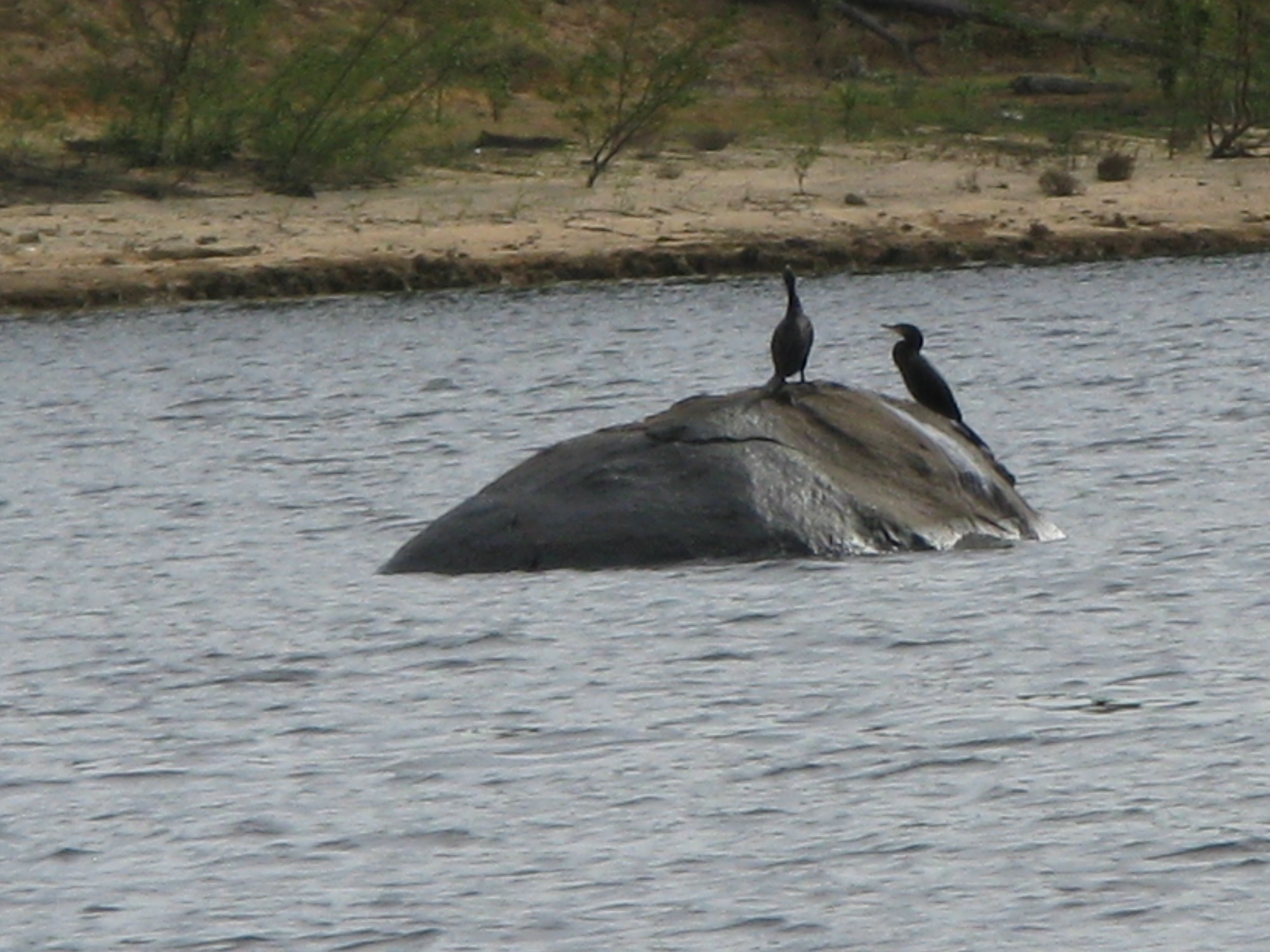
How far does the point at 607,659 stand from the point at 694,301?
19.3m

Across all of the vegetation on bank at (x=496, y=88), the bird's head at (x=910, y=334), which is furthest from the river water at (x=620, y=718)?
the vegetation on bank at (x=496, y=88)

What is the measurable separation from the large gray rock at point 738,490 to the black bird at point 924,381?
3.07ft

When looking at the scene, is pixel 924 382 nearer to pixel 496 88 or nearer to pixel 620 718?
pixel 620 718

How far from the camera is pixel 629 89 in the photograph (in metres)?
38.8

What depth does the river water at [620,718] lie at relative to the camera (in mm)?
9016

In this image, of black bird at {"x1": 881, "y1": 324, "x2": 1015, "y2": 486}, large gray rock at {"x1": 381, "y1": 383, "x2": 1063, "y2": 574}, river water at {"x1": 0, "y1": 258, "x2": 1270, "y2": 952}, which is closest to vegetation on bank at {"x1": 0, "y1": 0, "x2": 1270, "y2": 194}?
river water at {"x1": 0, "y1": 258, "x2": 1270, "y2": 952}

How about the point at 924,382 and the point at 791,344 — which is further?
the point at 924,382

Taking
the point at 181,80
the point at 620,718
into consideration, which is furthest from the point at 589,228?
the point at 620,718

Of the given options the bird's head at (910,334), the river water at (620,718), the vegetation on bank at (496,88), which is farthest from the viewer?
the vegetation on bank at (496,88)

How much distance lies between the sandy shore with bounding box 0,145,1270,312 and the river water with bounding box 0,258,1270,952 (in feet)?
30.7

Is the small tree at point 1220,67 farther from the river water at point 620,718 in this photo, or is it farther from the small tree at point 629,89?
the river water at point 620,718

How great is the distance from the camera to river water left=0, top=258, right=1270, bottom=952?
9016mm

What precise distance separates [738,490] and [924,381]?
73.7 inches

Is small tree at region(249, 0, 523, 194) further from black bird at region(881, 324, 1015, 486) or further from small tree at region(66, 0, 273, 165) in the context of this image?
black bird at region(881, 324, 1015, 486)
